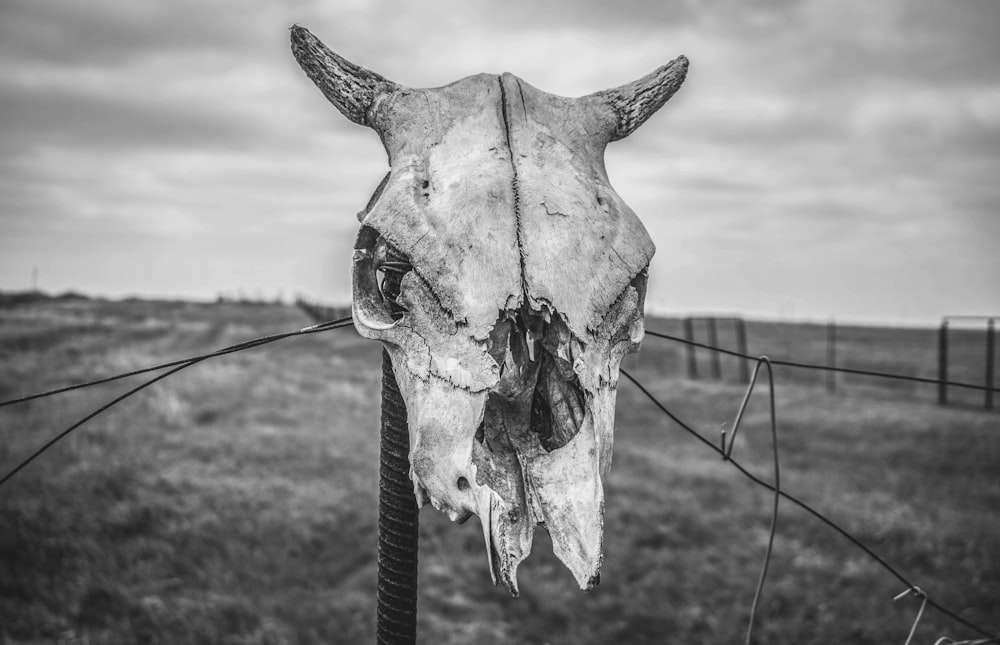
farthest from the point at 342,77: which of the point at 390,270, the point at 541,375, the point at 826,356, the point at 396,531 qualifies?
the point at 826,356

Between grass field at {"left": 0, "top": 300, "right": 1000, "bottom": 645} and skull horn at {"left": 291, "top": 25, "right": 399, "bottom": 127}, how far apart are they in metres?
5.47

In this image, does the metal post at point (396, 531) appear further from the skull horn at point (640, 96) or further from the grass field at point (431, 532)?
the grass field at point (431, 532)

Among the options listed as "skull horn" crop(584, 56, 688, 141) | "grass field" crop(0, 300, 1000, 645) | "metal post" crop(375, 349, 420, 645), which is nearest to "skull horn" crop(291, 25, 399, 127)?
"skull horn" crop(584, 56, 688, 141)

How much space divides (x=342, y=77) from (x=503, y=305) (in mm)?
1256

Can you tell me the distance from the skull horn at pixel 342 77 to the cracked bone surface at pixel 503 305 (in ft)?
0.15

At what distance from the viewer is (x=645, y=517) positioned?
391 inches

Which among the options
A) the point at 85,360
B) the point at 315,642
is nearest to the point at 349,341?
the point at 85,360

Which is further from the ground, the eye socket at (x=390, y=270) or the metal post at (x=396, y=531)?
the eye socket at (x=390, y=270)

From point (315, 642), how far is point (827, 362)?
25.6m

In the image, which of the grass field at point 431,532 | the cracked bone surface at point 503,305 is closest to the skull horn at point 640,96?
the cracked bone surface at point 503,305

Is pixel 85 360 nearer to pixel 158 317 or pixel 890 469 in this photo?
pixel 158 317

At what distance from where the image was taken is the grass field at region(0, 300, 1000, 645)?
7027 mm

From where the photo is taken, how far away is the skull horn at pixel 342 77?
2.77 m

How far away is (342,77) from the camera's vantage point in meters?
2.78
